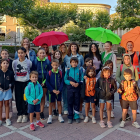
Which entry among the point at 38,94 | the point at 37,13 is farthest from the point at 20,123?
the point at 37,13

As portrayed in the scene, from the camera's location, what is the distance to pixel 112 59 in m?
4.50

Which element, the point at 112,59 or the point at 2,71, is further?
the point at 112,59

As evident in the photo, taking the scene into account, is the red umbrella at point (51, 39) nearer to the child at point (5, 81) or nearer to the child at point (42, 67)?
the child at point (42, 67)

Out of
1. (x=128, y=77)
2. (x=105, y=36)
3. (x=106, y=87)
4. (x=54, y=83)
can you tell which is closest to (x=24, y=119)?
(x=54, y=83)

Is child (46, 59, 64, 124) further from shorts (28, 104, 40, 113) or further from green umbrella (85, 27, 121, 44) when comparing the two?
green umbrella (85, 27, 121, 44)

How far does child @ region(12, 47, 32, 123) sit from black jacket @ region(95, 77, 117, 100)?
1.72m

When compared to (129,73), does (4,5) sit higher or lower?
higher

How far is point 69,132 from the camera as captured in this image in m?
3.61

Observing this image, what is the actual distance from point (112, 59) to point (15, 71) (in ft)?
8.18

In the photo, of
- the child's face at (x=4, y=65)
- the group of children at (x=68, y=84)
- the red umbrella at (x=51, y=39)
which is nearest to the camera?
the group of children at (x=68, y=84)

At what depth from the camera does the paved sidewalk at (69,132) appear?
11.1ft

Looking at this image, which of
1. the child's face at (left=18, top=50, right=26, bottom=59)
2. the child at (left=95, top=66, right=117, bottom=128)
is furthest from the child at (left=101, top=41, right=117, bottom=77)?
the child's face at (left=18, top=50, right=26, bottom=59)

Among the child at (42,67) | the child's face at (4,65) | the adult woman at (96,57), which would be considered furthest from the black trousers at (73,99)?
the child's face at (4,65)

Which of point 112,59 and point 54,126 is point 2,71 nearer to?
point 54,126
